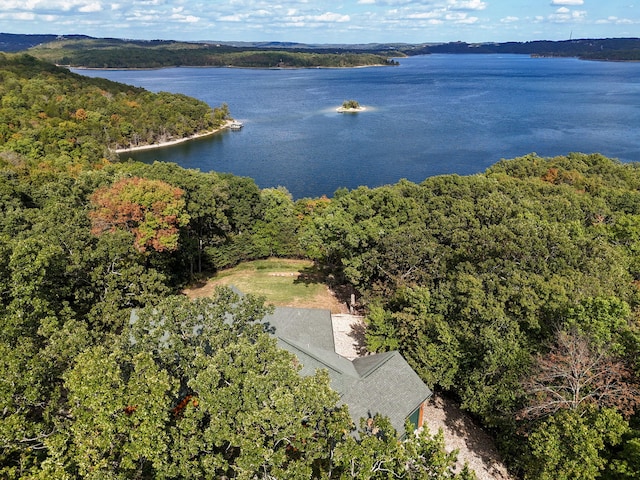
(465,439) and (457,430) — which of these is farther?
(457,430)

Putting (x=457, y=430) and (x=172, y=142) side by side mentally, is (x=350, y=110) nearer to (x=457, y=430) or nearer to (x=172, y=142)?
(x=172, y=142)

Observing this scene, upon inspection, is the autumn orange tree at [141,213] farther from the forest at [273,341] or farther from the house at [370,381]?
the house at [370,381]

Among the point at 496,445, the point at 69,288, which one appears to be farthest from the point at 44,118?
the point at 496,445

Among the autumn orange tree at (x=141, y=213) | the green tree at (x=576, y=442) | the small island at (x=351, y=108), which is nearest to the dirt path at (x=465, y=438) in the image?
the green tree at (x=576, y=442)

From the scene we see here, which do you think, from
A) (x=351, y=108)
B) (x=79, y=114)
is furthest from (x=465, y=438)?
(x=351, y=108)

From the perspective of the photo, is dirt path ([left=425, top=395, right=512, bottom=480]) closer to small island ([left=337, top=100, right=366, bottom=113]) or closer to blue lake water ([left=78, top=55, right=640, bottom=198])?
blue lake water ([left=78, top=55, right=640, bottom=198])

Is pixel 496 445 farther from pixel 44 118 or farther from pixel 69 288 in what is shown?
pixel 44 118
